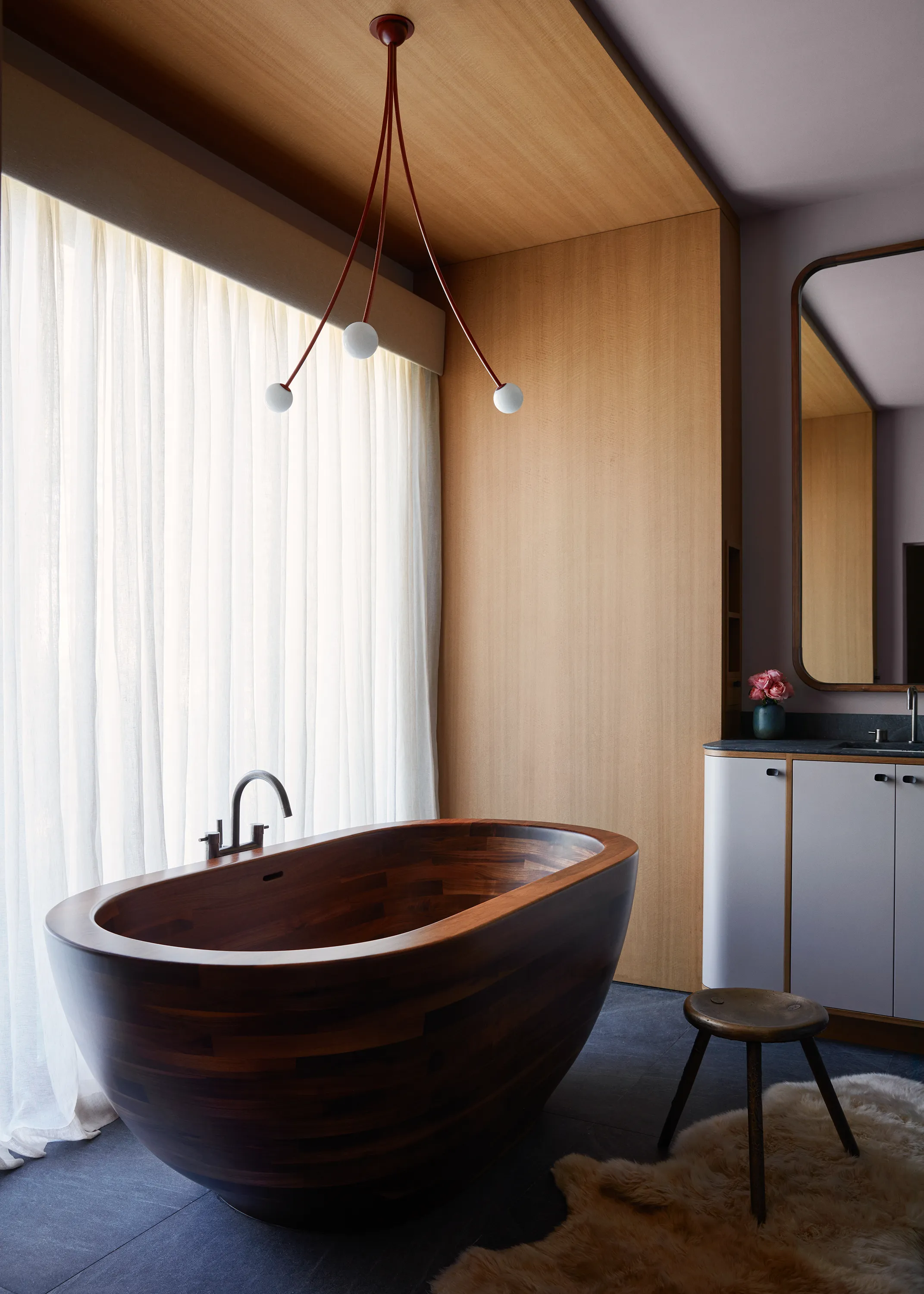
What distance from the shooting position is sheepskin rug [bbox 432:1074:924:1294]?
5.74ft

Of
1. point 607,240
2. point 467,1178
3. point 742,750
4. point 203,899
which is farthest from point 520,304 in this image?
point 467,1178

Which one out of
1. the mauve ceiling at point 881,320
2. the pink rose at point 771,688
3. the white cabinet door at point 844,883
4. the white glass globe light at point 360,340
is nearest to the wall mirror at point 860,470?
the mauve ceiling at point 881,320

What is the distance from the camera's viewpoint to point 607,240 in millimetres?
3605

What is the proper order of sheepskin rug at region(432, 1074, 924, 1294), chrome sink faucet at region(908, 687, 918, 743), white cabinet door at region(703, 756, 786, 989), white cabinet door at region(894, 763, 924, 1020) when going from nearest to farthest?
sheepskin rug at region(432, 1074, 924, 1294) < white cabinet door at region(894, 763, 924, 1020) < white cabinet door at region(703, 756, 786, 989) < chrome sink faucet at region(908, 687, 918, 743)

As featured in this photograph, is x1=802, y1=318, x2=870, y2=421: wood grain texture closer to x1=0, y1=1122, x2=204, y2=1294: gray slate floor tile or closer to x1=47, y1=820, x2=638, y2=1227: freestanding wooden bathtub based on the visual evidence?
x1=47, y1=820, x2=638, y2=1227: freestanding wooden bathtub

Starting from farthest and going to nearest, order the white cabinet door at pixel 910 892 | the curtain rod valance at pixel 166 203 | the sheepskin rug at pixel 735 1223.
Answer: the white cabinet door at pixel 910 892 → the curtain rod valance at pixel 166 203 → the sheepskin rug at pixel 735 1223

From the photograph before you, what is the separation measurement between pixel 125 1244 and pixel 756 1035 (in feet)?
4.20

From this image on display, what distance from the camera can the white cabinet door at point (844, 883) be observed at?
9.45 feet

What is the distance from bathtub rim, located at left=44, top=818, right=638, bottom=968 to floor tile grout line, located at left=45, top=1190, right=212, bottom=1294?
52 centimetres

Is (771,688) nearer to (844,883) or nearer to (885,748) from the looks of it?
(885,748)

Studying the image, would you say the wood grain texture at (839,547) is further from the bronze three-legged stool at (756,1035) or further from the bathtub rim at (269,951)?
the bronze three-legged stool at (756,1035)

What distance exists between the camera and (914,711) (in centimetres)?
324

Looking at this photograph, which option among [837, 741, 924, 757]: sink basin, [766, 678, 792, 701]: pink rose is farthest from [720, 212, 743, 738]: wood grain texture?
[837, 741, 924, 757]: sink basin

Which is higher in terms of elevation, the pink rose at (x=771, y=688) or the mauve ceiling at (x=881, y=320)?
the mauve ceiling at (x=881, y=320)
